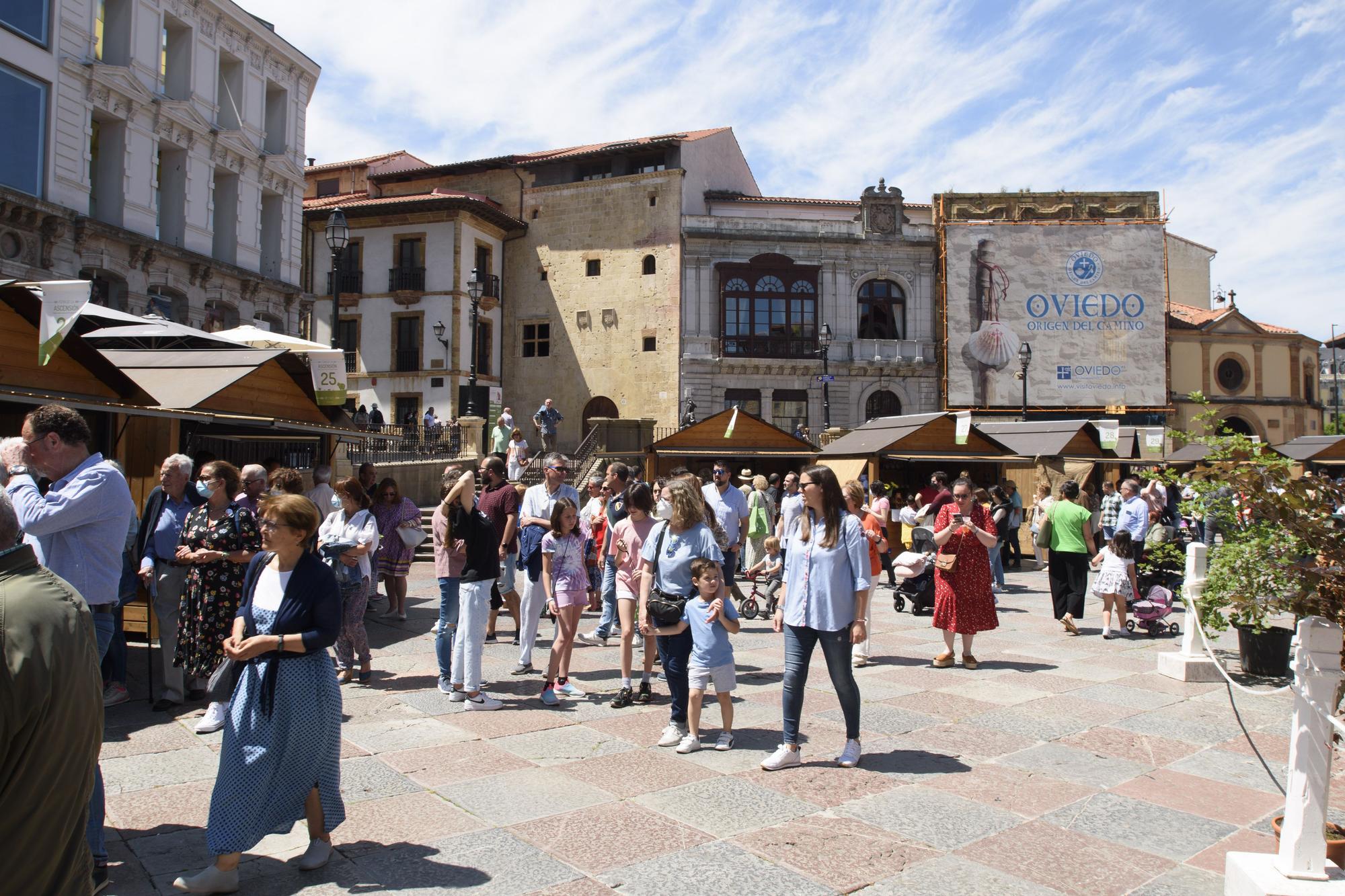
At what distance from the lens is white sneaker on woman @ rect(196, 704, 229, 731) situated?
615cm

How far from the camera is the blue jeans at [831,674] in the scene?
5535 millimetres

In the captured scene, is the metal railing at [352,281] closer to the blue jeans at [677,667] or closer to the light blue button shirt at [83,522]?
the light blue button shirt at [83,522]

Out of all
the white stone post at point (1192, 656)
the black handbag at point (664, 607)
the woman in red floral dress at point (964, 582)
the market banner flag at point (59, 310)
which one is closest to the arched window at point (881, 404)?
the white stone post at point (1192, 656)

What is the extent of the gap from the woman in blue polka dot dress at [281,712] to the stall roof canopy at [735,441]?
1630 centimetres

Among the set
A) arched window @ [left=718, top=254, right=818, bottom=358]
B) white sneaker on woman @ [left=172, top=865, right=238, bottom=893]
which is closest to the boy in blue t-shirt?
white sneaker on woman @ [left=172, top=865, right=238, bottom=893]

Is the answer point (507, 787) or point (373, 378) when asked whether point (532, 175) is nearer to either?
point (373, 378)

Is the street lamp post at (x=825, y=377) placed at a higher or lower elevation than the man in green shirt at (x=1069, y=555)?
higher

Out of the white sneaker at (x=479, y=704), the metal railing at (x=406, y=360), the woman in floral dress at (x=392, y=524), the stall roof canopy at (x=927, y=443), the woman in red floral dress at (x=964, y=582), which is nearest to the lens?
the white sneaker at (x=479, y=704)

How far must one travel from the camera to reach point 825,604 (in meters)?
5.57

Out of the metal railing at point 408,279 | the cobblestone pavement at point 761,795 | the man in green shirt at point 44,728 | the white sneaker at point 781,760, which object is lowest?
the cobblestone pavement at point 761,795

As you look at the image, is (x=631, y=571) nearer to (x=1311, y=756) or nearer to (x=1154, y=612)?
(x=1311, y=756)

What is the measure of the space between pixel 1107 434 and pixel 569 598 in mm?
17698

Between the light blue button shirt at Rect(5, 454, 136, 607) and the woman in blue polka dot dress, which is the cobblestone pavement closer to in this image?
the woman in blue polka dot dress

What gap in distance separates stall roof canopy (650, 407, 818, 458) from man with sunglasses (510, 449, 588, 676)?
39.1ft
